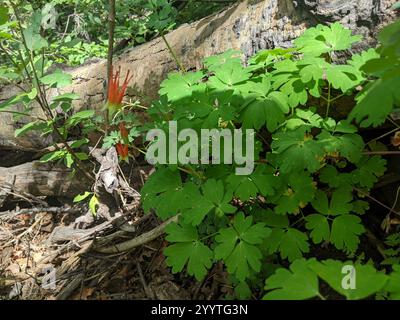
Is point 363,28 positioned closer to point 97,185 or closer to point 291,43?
point 291,43

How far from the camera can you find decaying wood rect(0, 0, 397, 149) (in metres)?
1.97

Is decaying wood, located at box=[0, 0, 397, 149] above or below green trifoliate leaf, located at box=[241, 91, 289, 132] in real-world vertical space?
above

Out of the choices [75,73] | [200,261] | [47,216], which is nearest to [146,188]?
[200,261]

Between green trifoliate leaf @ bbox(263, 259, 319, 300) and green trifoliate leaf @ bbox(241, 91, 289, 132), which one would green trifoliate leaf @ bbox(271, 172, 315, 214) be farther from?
green trifoliate leaf @ bbox(263, 259, 319, 300)

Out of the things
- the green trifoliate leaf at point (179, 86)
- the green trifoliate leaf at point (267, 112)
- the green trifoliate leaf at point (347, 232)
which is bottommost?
the green trifoliate leaf at point (347, 232)

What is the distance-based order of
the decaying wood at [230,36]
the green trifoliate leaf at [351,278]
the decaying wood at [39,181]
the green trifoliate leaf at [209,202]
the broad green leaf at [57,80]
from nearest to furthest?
the green trifoliate leaf at [351,278] → the green trifoliate leaf at [209,202] → the decaying wood at [230,36] → the broad green leaf at [57,80] → the decaying wood at [39,181]

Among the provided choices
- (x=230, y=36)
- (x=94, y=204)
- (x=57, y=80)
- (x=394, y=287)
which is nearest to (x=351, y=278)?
(x=394, y=287)

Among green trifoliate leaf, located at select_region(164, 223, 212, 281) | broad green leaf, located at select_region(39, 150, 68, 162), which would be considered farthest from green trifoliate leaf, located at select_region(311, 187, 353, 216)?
broad green leaf, located at select_region(39, 150, 68, 162)

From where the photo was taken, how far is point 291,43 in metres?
2.17

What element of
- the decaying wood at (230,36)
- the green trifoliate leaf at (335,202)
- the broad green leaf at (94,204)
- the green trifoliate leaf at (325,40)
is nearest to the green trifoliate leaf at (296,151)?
the green trifoliate leaf at (335,202)

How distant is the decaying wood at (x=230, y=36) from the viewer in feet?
6.48

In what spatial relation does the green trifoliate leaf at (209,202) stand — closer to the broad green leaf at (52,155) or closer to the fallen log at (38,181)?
the broad green leaf at (52,155)

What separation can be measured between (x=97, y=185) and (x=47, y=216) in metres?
0.70

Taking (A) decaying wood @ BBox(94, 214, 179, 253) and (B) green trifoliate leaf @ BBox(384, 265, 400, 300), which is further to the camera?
(A) decaying wood @ BBox(94, 214, 179, 253)
